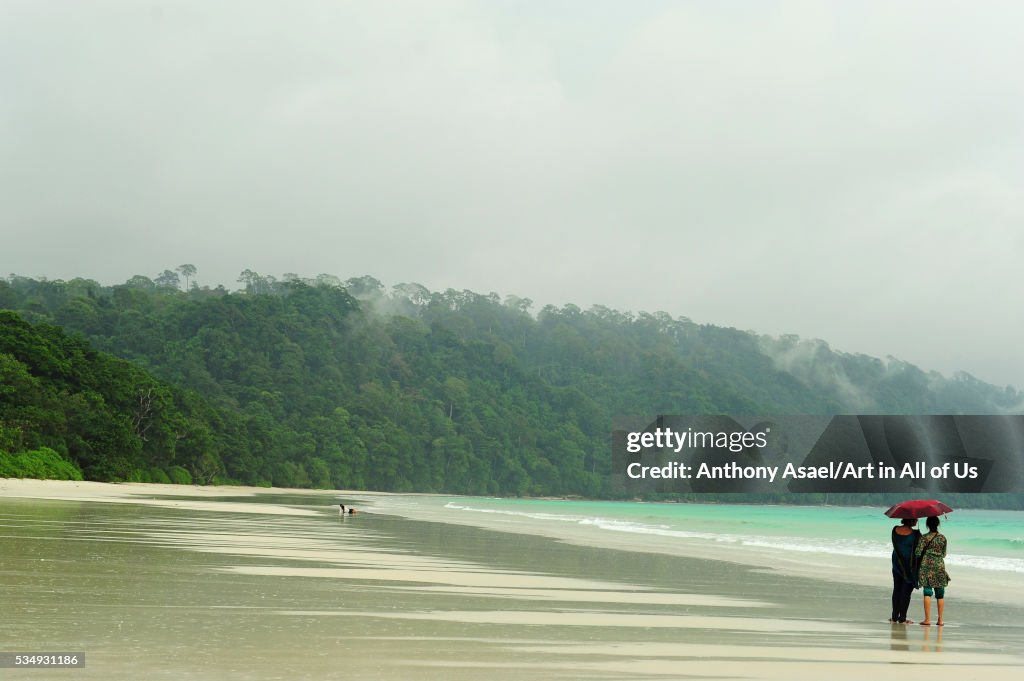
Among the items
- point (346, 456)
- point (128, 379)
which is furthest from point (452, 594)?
point (346, 456)

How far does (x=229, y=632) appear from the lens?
8.88 metres

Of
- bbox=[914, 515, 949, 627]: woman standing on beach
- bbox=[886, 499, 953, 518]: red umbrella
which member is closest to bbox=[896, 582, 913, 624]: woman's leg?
bbox=[914, 515, 949, 627]: woman standing on beach

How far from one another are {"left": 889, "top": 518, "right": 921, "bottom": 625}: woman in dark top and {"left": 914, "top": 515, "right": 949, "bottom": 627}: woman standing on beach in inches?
5.0

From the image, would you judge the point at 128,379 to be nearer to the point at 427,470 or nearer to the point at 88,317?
the point at 88,317

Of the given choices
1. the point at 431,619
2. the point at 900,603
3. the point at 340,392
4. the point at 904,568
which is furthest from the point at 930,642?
the point at 340,392

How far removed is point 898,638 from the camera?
1088cm

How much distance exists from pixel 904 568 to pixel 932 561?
380mm

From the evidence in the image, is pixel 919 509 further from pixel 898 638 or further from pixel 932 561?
pixel 898 638

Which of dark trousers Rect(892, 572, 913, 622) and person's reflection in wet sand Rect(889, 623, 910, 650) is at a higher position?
dark trousers Rect(892, 572, 913, 622)

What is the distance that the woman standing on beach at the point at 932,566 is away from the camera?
40.2 ft

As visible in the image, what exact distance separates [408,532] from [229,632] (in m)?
19.1

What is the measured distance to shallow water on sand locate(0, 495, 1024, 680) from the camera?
7.96 metres

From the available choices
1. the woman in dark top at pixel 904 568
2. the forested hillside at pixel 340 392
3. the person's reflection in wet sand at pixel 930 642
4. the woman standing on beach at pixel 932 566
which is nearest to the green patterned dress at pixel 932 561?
the woman standing on beach at pixel 932 566

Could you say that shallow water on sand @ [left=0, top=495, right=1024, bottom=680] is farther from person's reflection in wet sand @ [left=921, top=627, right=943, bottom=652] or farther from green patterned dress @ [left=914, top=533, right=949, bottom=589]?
green patterned dress @ [left=914, top=533, right=949, bottom=589]
